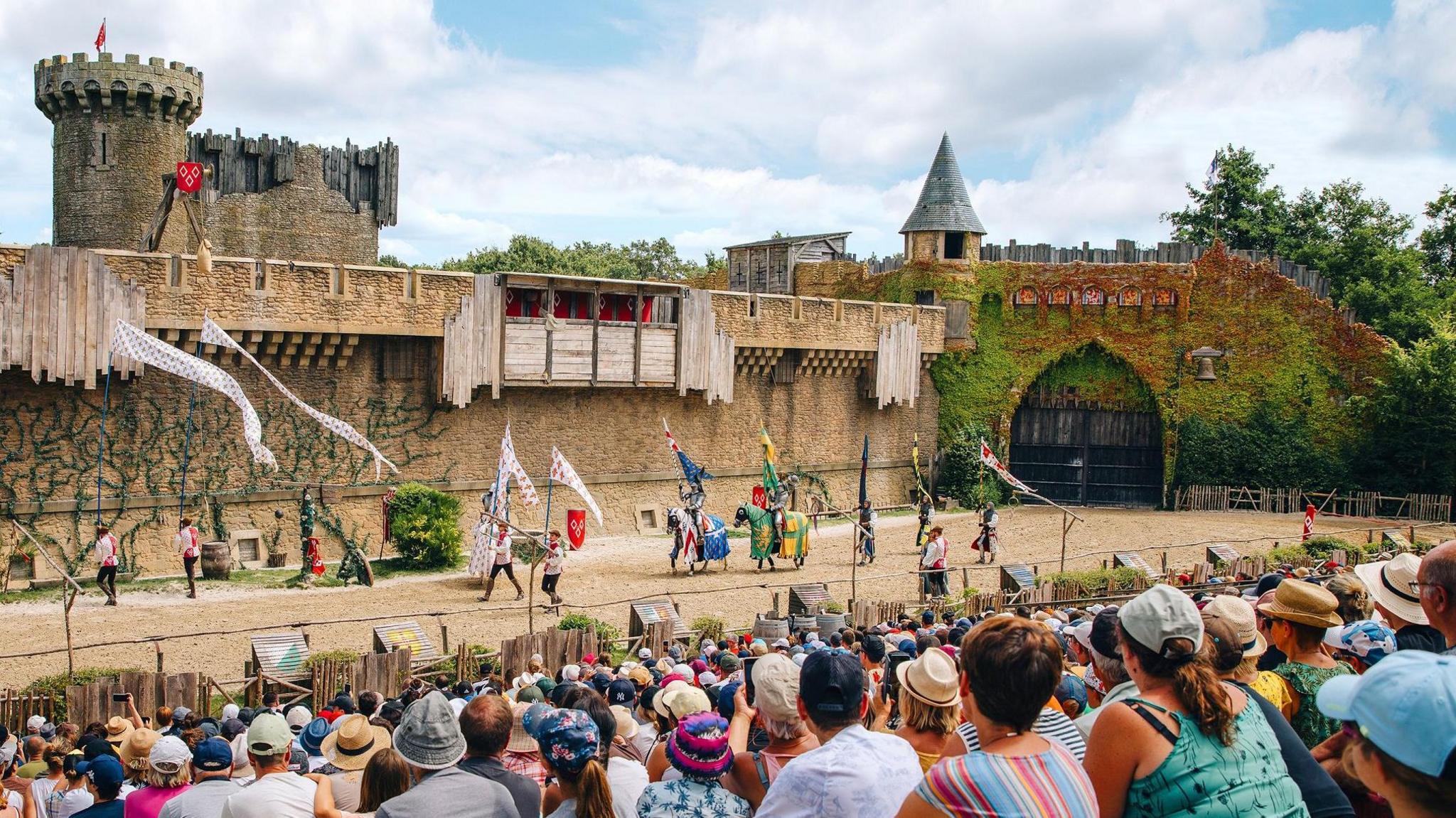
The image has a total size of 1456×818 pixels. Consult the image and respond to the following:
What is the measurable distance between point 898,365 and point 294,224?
18123mm

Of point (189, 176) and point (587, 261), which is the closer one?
point (189, 176)

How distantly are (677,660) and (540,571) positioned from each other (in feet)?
33.9

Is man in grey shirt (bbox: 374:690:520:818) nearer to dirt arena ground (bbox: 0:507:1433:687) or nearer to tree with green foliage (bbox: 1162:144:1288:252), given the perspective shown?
dirt arena ground (bbox: 0:507:1433:687)

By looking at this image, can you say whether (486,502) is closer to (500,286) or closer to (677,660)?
(500,286)

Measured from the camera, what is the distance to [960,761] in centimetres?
373

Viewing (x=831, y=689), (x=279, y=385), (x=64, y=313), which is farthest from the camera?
(x=64, y=313)

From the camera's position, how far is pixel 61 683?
41.9 feet

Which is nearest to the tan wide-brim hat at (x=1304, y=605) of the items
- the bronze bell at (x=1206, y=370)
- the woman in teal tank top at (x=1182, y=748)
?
the woman in teal tank top at (x=1182, y=748)

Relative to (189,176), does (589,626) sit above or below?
below

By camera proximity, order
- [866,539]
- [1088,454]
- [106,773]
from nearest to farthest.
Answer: [106,773], [866,539], [1088,454]

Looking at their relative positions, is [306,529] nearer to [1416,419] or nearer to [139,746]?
[139,746]

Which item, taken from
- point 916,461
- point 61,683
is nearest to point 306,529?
point 61,683

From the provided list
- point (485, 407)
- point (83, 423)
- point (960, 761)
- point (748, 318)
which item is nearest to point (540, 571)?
point (485, 407)

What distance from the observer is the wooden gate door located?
3288cm
